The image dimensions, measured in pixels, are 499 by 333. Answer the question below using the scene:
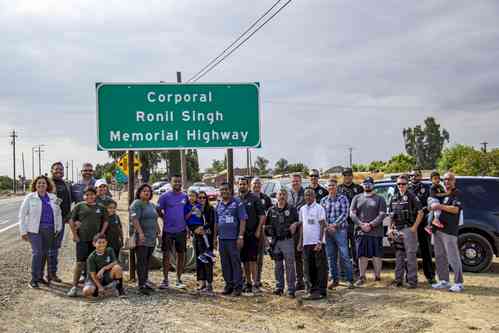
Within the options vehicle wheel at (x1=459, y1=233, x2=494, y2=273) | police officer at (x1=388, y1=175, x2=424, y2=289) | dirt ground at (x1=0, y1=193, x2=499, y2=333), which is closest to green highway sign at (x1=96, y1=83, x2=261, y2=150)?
dirt ground at (x1=0, y1=193, x2=499, y2=333)

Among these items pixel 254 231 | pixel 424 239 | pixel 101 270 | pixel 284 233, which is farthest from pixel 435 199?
pixel 101 270

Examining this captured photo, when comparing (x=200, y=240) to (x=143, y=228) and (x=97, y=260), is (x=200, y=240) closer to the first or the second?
(x=143, y=228)

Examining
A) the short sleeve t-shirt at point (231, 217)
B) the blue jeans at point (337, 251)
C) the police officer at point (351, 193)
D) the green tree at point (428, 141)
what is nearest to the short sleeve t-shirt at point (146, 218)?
the short sleeve t-shirt at point (231, 217)

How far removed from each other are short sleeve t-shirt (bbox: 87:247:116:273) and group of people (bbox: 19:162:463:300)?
2cm

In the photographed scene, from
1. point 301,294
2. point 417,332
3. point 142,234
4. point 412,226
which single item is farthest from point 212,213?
point 417,332

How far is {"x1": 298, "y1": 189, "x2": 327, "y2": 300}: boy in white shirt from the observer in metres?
9.13

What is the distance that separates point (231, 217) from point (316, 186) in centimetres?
189

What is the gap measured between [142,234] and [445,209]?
4.92 m

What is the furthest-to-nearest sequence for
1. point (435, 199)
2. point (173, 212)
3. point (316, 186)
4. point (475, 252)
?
point (475, 252), point (316, 186), point (173, 212), point (435, 199)

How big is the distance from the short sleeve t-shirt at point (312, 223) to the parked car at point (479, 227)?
2397 millimetres

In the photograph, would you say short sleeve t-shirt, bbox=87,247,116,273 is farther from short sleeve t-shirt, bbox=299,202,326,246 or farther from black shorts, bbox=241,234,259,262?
short sleeve t-shirt, bbox=299,202,326,246

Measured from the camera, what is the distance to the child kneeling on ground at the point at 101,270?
8875mm

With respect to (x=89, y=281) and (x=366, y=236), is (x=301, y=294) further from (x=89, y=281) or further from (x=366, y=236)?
(x=89, y=281)

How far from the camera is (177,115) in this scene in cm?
1084
